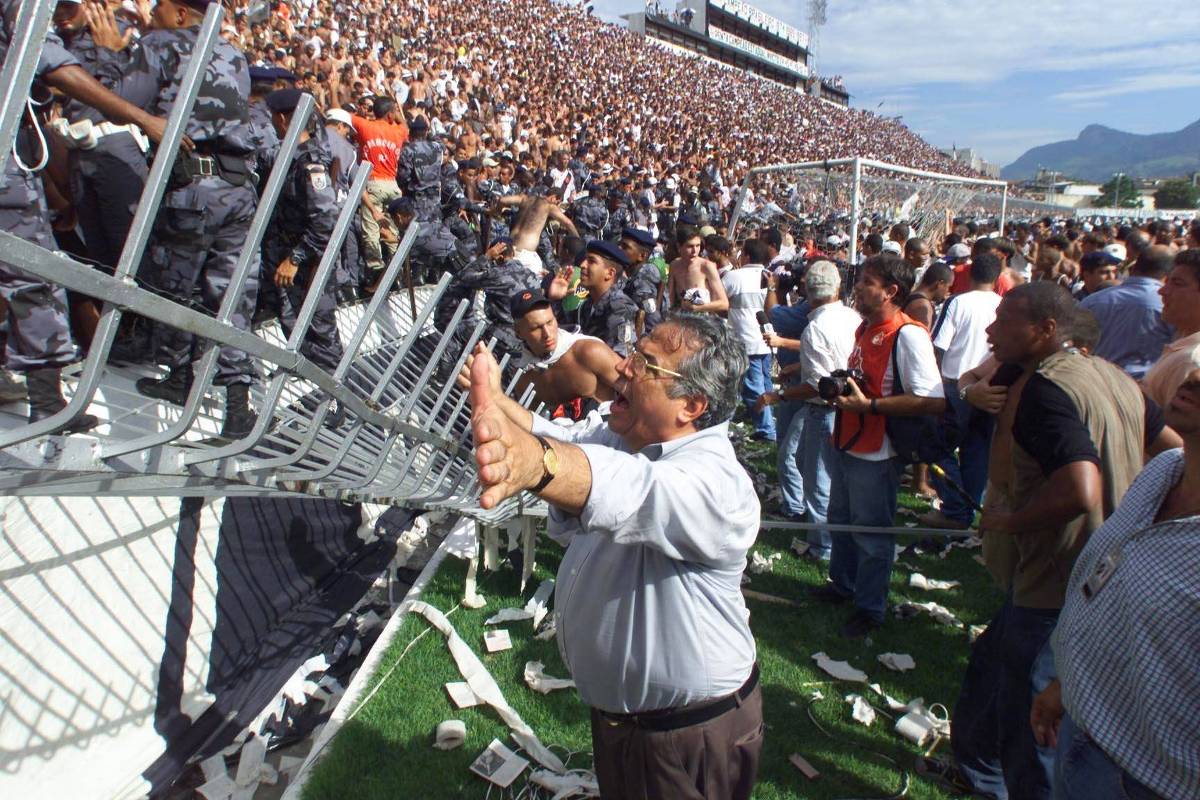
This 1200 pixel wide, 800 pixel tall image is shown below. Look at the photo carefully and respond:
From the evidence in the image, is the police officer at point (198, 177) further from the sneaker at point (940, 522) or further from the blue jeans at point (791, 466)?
the sneaker at point (940, 522)

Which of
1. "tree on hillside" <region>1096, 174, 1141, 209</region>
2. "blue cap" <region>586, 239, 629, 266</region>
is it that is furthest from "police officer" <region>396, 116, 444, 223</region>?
"tree on hillside" <region>1096, 174, 1141, 209</region>

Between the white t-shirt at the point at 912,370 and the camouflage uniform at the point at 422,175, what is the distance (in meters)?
5.24

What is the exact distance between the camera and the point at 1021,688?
8.87ft

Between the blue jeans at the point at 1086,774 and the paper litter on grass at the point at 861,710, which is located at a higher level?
the blue jeans at the point at 1086,774

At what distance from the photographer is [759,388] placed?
797cm

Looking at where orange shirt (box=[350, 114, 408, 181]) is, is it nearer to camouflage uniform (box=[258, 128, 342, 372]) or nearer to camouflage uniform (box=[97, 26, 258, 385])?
camouflage uniform (box=[258, 128, 342, 372])

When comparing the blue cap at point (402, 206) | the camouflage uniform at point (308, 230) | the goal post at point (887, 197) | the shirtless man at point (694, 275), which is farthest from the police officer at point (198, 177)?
the goal post at point (887, 197)

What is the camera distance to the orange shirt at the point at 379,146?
816 centimetres

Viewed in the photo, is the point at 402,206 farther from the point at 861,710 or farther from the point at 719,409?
the point at 719,409

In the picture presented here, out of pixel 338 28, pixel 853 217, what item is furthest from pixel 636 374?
pixel 338 28

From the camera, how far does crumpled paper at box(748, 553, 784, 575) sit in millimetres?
5141

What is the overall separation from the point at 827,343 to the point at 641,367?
127 inches

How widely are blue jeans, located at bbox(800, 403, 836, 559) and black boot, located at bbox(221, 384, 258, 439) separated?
140 inches

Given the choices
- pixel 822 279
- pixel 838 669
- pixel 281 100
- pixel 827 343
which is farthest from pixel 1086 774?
pixel 281 100
